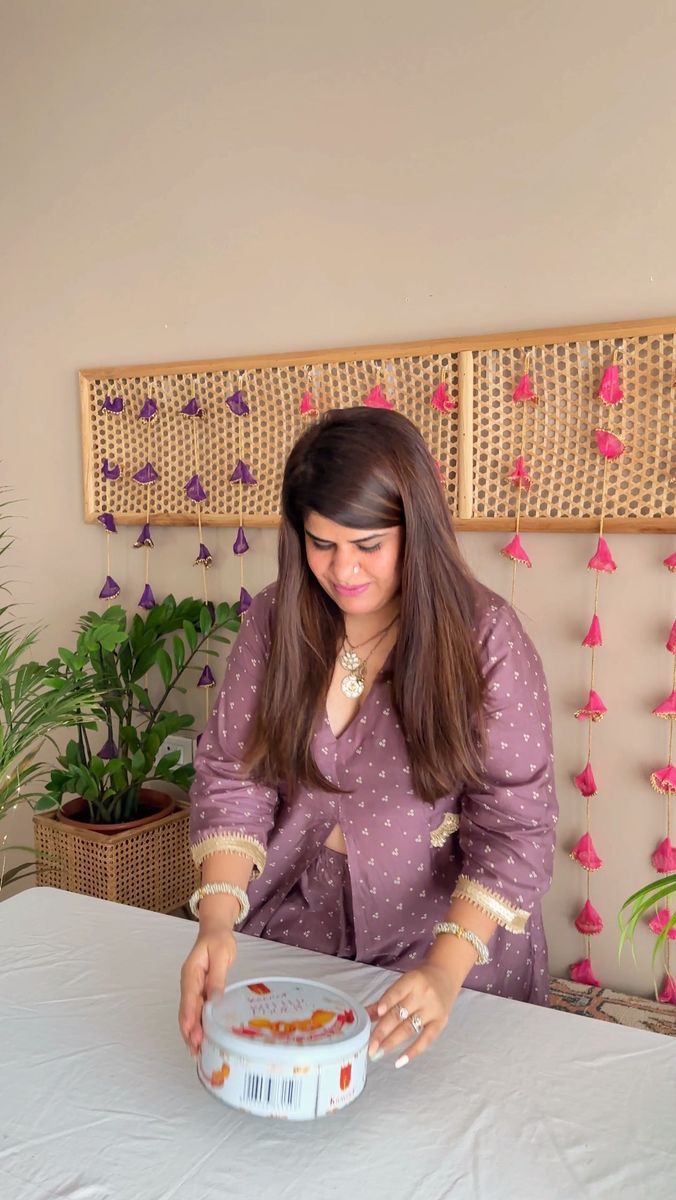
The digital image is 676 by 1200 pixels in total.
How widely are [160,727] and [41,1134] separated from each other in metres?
1.40

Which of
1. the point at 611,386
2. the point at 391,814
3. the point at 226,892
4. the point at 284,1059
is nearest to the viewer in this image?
the point at 284,1059

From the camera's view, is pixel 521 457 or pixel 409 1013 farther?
pixel 521 457

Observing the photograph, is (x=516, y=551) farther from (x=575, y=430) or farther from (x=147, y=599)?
(x=147, y=599)

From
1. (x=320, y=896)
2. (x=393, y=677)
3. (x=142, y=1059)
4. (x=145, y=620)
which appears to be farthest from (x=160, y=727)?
(x=142, y=1059)

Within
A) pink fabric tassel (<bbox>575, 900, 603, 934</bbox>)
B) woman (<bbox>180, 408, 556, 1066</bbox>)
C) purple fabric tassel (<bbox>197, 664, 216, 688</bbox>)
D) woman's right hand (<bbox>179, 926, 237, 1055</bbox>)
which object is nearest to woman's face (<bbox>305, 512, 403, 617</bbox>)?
woman (<bbox>180, 408, 556, 1066</bbox>)

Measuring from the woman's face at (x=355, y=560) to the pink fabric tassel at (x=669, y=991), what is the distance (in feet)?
3.48

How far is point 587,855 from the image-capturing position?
1949mm

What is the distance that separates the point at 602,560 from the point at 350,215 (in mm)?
922

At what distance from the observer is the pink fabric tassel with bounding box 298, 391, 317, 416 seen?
2184 millimetres

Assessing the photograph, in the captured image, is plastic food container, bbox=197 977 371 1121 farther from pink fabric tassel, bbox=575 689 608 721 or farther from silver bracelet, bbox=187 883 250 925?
pink fabric tassel, bbox=575 689 608 721

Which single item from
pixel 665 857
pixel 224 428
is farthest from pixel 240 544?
pixel 665 857

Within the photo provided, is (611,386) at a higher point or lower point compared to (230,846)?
higher

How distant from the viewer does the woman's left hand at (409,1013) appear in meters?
0.96

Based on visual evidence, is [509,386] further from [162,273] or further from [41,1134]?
[41,1134]
